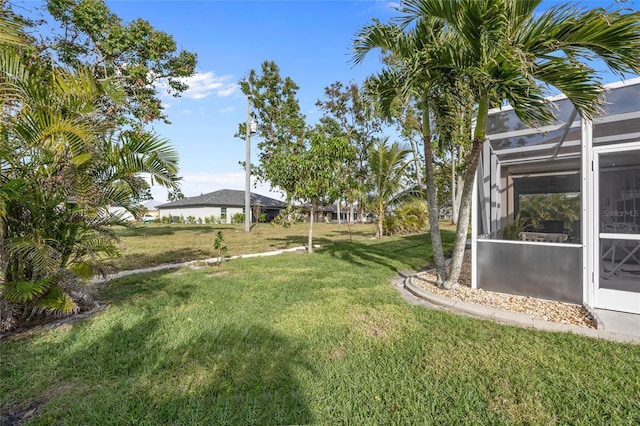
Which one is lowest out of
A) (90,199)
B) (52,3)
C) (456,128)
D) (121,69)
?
(90,199)

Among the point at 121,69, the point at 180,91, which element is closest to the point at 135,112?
the point at 121,69

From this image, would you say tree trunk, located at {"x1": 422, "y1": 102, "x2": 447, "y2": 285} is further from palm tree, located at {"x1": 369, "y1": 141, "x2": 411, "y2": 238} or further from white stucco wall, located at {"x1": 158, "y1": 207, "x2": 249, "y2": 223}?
white stucco wall, located at {"x1": 158, "y1": 207, "x2": 249, "y2": 223}

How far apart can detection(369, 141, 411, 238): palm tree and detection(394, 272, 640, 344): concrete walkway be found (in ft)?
37.9

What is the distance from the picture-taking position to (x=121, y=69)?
14.7 meters

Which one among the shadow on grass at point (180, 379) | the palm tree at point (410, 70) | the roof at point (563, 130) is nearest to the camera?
the shadow on grass at point (180, 379)

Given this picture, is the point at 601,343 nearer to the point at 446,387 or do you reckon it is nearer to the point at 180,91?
the point at 446,387

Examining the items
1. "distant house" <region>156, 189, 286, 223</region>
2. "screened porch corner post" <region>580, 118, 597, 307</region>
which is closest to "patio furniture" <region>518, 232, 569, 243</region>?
"screened porch corner post" <region>580, 118, 597, 307</region>

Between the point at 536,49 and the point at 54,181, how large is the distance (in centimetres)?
715

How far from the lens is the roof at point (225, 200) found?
→ 1722 inches

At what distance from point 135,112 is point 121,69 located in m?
1.97

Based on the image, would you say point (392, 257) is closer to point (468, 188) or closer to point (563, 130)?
point (468, 188)

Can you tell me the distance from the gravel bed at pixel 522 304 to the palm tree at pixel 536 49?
2867mm

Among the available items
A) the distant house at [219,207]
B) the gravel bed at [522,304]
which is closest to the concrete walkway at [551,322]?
the gravel bed at [522,304]

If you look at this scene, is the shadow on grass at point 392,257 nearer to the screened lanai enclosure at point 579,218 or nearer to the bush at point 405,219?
the screened lanai enclosure at point 579,218
